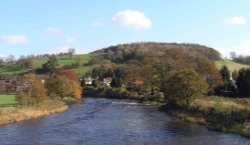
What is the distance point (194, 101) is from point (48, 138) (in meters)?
33.1

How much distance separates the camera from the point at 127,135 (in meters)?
48.6

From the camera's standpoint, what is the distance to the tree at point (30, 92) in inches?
3076

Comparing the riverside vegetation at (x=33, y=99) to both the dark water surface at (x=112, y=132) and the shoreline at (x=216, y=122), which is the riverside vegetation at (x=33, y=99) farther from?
the shoreline at (x=216, y=122)

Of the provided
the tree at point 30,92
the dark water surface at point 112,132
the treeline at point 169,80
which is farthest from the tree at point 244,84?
the tree at point 30,92

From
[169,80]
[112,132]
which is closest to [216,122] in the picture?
[112,132]

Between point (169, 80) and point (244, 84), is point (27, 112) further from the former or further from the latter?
point (244, 84)

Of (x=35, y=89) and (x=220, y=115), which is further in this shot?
(x=35, y=89)

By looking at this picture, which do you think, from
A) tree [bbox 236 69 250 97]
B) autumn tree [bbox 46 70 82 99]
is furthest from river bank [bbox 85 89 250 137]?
autumn tree [bbox 46 70 82 99]

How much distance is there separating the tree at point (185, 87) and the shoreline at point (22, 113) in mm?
24458

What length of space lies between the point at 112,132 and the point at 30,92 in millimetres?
35486

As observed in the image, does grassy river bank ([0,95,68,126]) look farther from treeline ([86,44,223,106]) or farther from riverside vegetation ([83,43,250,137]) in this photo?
treeline ([86,44,223,106])

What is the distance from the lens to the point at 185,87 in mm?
72250

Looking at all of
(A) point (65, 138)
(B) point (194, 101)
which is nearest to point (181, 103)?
(B) point (194, 101)

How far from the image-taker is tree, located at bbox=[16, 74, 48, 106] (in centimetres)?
7812
